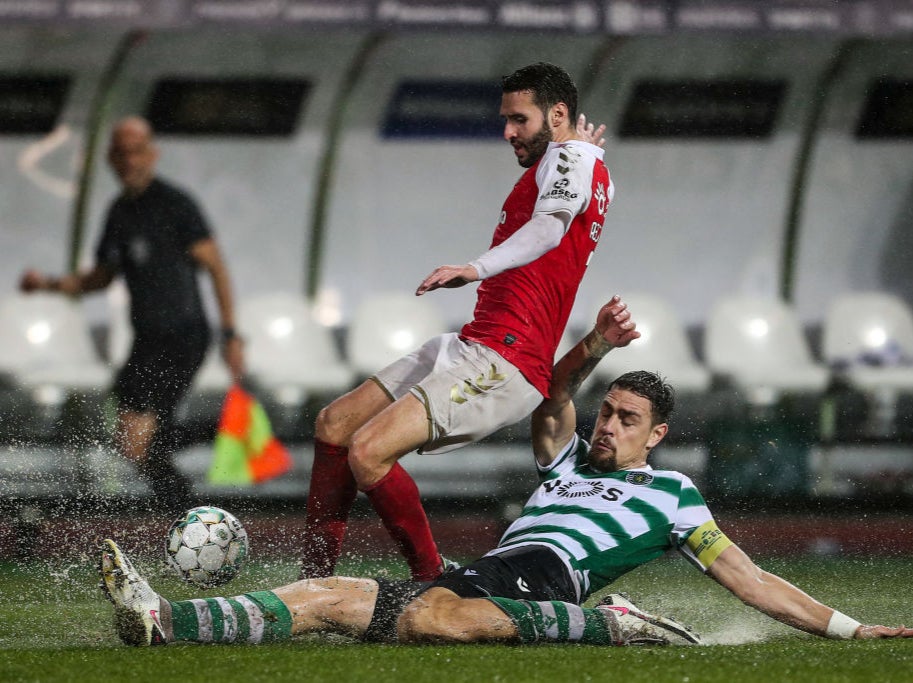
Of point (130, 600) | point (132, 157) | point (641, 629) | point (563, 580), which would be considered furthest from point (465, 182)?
point (130, 600)

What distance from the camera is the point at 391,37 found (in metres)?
9.28

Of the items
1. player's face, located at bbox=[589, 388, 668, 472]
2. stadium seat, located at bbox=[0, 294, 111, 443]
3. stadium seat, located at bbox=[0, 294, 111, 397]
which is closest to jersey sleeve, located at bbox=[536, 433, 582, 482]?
player's face, located at bbox=[589, 388, 668, 472]

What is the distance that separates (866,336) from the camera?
9359 mm

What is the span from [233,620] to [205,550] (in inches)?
29.7

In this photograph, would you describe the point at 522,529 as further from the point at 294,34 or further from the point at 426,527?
the point at 294,34

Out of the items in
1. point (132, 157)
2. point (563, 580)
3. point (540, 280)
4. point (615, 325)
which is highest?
point (132, 157)

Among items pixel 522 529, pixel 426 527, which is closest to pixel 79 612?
pixel 426 527

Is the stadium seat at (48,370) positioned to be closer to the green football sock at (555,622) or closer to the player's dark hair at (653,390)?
the player's dark hair at (653,390)

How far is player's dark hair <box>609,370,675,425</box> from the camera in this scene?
15.6ft

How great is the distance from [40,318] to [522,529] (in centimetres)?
500

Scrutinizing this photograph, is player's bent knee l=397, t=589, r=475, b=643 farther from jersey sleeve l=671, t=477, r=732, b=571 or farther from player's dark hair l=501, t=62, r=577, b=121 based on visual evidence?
player's dark hair l=501, t=62, r=577, b=121

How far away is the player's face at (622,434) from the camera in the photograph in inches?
185

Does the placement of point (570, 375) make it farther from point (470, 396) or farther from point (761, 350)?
point (761, 350)

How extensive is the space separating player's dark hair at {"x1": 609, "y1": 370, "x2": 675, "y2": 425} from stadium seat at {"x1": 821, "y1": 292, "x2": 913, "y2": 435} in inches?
182
